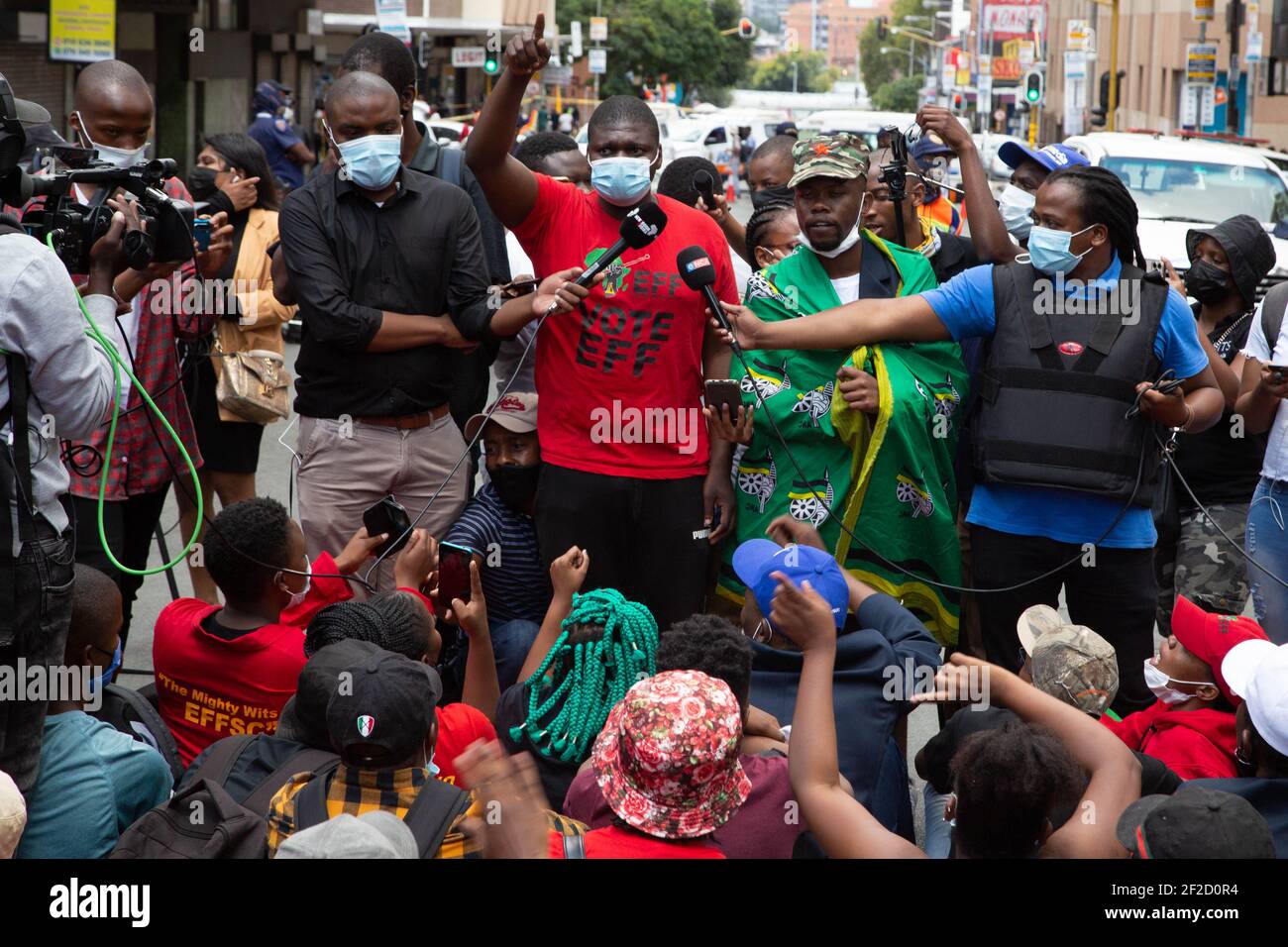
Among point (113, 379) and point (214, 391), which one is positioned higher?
point (113, 379)

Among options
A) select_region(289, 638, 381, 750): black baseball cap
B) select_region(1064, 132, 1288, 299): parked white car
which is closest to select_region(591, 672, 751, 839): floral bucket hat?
select_region(289, 638, 381, 750): black baseball cap

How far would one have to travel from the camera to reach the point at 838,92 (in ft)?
509

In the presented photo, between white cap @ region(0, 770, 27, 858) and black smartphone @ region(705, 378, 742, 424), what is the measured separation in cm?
229

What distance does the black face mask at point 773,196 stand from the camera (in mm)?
6898

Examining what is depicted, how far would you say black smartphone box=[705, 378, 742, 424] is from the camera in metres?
4.66

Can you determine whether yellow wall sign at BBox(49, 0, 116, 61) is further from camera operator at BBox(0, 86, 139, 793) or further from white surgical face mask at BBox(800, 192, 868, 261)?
camera operator at BBox(0, 86, 139, 793)

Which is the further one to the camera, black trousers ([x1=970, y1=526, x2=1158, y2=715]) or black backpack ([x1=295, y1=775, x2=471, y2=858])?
black trousers ([x1=970, y1=526, x2=1158, y2=715])

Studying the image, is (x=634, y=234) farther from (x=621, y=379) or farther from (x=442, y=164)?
(x=442, y=164)

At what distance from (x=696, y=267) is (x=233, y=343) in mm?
2486

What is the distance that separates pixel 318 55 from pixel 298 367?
92.5 feet

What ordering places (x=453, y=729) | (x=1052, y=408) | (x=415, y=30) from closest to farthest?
(x=453, y=729) < (x=1052, y=408) < (x=415, y=30)

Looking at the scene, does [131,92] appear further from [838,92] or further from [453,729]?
[838,92]

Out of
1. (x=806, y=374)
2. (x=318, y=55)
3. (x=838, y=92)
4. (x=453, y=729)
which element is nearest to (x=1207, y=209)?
(x=806, y=374)

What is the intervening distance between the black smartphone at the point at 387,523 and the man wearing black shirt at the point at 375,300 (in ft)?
0.90
